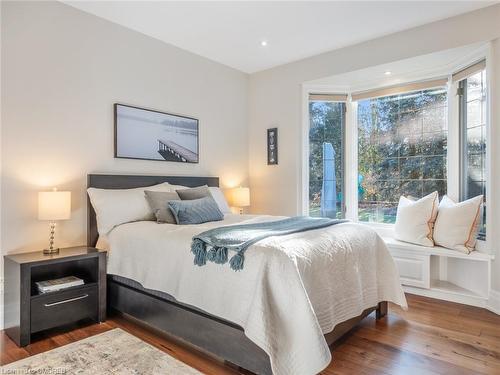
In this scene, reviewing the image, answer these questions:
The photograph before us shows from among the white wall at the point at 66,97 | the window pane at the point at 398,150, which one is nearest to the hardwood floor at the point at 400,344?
the white wall at the point at 66,97

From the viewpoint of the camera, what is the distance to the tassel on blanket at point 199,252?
2.06m

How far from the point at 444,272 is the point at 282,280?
267 centimetres

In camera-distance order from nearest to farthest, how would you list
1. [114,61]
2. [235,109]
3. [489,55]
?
1. [489,55]
2. [114,61]
3. [235,109]

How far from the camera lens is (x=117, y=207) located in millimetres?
2977

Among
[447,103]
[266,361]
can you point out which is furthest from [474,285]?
[266,361]

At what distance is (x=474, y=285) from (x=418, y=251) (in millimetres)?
575

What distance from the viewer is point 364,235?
8.63 feet

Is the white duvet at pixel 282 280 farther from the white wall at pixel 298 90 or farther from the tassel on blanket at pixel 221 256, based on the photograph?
the white wall at pixel 298 90

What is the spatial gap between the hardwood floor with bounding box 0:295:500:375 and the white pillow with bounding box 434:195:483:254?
61cm

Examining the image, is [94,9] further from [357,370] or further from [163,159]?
[357,370]

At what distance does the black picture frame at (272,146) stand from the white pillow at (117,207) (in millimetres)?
2022

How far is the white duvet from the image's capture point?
1.69 meters

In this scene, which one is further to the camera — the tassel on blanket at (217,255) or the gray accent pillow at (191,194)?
the gray accent pillow at (191,194)

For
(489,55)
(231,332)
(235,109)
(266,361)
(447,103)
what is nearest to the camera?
(266,361)
